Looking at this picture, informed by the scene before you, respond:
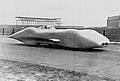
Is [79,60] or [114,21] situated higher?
[114,21]

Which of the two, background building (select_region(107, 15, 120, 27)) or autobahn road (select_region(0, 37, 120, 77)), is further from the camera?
background building (select_region(107, 15, 120, 27))

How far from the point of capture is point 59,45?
35.0ft

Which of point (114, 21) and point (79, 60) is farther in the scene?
point (114, 21)

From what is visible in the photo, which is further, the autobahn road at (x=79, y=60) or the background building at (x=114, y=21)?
the background building at (x=114, y=21)

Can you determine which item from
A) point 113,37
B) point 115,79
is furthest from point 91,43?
point 113,37

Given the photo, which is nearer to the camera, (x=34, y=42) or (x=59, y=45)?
(x=59, y=45)

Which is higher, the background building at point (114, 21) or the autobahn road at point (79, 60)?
the background building at point (114, 21)

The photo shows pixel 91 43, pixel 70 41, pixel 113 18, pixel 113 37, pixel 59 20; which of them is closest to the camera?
pixel 91 43

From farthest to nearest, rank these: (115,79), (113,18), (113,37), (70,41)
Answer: (113,18), (113,37), (70,41), (115,79)

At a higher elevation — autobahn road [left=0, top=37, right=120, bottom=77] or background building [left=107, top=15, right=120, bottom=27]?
background building [left=107, top=15, right=120, bottom=27]

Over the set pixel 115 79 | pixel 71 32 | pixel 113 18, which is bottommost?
pixel 115 79

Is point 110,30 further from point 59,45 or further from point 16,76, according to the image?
point 16,76

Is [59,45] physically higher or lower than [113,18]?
lower

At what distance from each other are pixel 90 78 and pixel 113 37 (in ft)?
41.6
